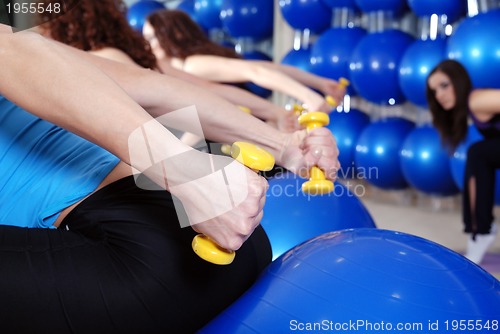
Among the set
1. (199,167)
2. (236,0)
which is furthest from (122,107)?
(236,0)

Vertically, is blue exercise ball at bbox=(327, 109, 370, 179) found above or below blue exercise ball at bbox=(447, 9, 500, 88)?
below

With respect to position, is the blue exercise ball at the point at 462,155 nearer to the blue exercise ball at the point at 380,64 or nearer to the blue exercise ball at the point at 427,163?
the blue exercise ball at the point at 427,163

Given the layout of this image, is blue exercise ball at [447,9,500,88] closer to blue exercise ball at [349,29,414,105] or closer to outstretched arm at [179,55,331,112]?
blue exercise ball at [349,29,414,105]

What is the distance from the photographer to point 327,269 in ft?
2.58

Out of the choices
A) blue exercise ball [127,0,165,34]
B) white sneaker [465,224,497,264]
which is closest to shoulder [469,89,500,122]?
white sneaker [465,224,497,264]

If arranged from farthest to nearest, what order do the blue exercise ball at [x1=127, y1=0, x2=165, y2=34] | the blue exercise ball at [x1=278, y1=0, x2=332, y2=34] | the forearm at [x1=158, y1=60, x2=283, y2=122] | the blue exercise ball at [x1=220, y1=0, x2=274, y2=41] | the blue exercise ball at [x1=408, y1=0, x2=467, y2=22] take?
the blue exercise ball at [x1=127, y1=0, x2=165, y2=34]
the blue exercise ball at [x1=220, y1=0, x2=274, y2=41]
the blue exercise ball at [x1=278, y1=0, x2=332, y2=34]
the blue exercise ball at [x1=408, y1=0, x2=467, y2=22]
the forearm at [x1=158, y1=60, x2=283, y2=122]

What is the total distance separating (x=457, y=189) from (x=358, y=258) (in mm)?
2826

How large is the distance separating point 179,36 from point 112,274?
2.20 meters

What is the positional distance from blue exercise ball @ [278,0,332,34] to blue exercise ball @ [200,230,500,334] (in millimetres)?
3365

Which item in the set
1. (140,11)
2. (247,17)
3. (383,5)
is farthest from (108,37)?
(140,11)

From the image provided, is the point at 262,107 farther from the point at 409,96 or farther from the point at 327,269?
the point at 409,96

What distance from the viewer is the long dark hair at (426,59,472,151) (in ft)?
9.41

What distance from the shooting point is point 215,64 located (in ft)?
7.82

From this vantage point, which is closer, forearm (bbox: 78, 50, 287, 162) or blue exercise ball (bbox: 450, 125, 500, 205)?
forearm (bbox: 78, 50, 287, 162)
